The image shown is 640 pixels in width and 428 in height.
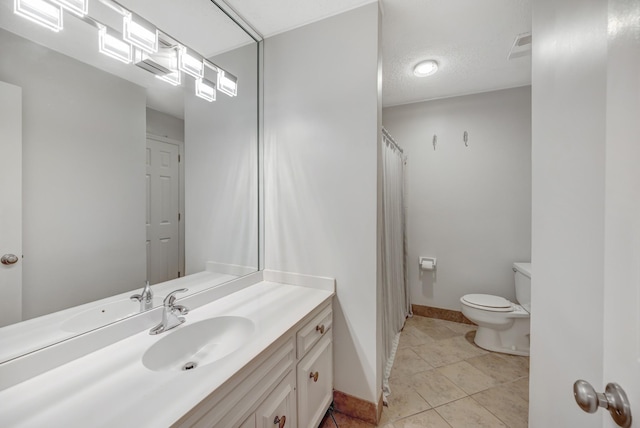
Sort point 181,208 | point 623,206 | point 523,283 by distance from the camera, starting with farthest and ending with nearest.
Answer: point 523,283 → point 181,208 → point 623,206

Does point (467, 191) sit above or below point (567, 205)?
above

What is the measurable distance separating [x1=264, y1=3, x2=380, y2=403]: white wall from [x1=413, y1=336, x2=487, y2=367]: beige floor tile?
0.89 m

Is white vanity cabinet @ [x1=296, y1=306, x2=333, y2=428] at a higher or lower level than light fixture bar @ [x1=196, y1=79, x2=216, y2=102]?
lower

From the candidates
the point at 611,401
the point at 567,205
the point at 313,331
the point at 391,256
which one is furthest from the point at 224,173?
the point at 611,401

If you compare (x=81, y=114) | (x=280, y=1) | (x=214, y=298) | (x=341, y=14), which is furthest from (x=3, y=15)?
(x=341, y=14)

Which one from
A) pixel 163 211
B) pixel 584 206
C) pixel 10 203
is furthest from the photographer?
pixel 163 211

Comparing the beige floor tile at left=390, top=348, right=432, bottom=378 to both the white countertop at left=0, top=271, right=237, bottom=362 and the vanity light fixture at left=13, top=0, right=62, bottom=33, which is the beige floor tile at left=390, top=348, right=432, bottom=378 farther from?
the vanity light fixture at left=13, top=0, right=62, bottom=33

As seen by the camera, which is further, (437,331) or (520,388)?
(437,331)

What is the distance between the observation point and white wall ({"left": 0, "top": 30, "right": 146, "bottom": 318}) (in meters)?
0.83

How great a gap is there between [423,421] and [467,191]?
2150 millimetres

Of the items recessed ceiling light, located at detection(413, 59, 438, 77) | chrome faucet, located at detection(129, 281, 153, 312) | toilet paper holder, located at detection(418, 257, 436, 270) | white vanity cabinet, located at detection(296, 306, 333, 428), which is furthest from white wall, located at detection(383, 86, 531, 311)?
chrome faucet, located at detection(129, 281, 153, 312)

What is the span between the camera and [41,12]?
0.85 m

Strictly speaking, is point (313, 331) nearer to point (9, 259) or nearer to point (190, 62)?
point (9, 259)

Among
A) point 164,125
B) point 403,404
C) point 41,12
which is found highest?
point 41,12
